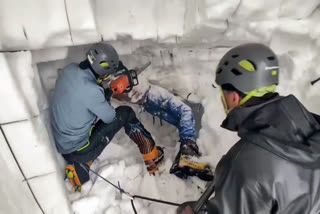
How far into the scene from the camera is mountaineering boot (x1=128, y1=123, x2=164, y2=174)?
2010mm

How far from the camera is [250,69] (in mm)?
1080

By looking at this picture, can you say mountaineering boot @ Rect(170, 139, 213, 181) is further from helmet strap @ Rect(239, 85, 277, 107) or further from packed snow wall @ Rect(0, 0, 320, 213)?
helmet strap @ Rect(239, 85, 277, 107)

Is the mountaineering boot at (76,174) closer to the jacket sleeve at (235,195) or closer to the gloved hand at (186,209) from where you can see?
the gloved hand at (186,209)

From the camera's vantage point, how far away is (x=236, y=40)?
1.93 m

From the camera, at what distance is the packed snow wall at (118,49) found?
1.44 m

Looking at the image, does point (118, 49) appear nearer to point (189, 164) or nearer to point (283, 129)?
point (189, 164)

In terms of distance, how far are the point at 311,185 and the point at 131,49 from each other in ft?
4.61

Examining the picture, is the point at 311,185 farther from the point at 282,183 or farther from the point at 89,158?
the point at 89,158

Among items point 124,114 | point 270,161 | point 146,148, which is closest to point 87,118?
point 124,114

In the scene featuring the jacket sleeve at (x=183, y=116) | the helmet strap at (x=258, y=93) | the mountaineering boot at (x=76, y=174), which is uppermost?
the helmet strap at (x=258, y=93)

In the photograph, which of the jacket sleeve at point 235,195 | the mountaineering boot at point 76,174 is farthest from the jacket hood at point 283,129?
the mountaineering boot at point 76,174

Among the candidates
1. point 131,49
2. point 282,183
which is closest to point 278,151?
point 282,183

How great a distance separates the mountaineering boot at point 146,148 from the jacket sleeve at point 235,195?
983 millimetres

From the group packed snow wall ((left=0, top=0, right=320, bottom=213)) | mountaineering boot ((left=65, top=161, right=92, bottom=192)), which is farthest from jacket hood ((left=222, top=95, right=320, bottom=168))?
mountaineering boot ((left=65, top=161, right=92, bottom=192))
